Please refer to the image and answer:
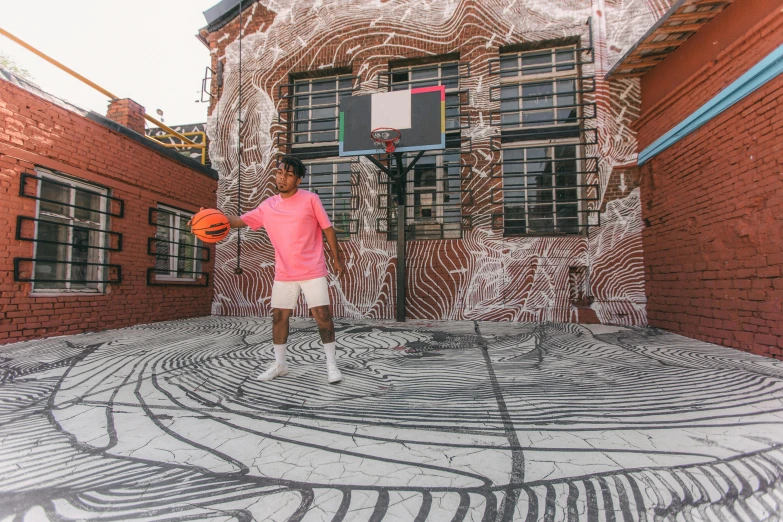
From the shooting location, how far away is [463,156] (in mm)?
6258

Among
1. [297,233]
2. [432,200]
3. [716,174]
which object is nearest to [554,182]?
[432,200]

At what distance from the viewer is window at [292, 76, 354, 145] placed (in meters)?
6.99

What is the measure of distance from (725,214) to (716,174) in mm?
481

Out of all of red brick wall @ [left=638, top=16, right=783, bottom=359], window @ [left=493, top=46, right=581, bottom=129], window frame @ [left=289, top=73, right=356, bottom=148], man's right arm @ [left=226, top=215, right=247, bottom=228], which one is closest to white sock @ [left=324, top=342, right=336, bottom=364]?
man's right arm @ [left=226, top=215, right=247, bottom=228]

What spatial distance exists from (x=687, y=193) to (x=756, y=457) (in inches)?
160

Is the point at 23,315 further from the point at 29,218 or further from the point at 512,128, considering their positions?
the point at 512,128

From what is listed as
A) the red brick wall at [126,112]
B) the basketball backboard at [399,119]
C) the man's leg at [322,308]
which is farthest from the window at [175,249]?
the man's leg at [322,308]

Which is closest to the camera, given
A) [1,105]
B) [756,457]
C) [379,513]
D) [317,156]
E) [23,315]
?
[379,513]

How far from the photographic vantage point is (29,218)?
3.96m

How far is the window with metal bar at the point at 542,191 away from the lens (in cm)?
584

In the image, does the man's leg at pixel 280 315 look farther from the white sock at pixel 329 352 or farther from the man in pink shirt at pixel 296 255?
the white sock at pixel 329 352

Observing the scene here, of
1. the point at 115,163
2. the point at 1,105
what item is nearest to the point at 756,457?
the point at 1,105

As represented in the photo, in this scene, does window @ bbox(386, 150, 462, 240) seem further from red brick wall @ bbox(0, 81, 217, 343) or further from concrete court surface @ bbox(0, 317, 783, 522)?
red brick wall @ bbox(0, 81, 217, 343)

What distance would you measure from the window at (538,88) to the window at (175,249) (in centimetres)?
600
